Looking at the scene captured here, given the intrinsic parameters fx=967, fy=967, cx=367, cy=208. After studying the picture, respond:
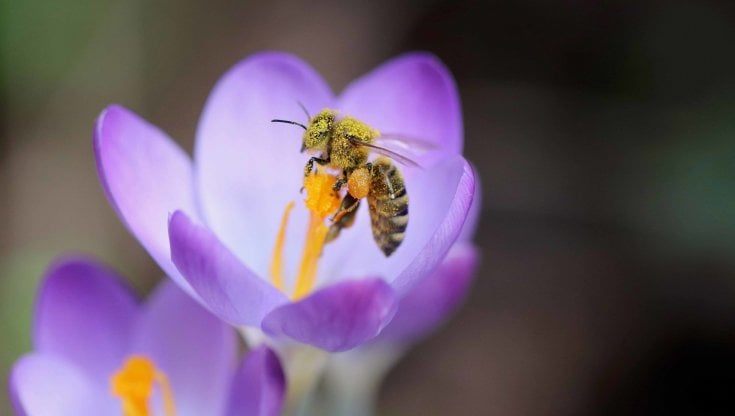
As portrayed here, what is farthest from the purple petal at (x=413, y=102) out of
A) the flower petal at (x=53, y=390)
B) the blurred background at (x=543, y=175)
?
the blurred background at (x=543, y=175)

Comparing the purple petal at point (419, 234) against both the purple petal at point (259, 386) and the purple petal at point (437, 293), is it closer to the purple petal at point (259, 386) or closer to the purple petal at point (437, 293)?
the purple petal at point (437, 293)

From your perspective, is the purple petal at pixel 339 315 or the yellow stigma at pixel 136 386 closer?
the purple petal at pixel 339 315

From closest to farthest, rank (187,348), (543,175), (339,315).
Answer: (339,315) → (187,348) → (543,175)

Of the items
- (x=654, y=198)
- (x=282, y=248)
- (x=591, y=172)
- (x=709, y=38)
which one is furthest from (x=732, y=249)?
(x=282, y=248)

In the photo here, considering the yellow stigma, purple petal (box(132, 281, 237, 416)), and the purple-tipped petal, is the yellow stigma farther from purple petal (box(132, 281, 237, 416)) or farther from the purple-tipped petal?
the purple-tipped petal

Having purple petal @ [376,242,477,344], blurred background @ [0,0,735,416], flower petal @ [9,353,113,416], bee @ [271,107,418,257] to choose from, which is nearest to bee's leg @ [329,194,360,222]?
bee @ [271,107,418,257]

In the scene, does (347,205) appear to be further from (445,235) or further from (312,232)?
(445,235)

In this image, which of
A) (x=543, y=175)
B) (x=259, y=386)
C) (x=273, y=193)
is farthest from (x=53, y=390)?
(x=543, y=175)
